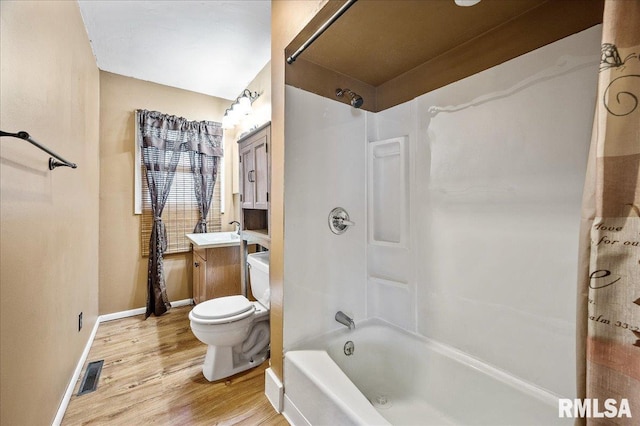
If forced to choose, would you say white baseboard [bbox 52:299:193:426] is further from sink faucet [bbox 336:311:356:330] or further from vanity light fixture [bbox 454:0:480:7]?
vanity light fixture [bbox 454:0:480:7]

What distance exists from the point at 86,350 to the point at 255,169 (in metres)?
1.96

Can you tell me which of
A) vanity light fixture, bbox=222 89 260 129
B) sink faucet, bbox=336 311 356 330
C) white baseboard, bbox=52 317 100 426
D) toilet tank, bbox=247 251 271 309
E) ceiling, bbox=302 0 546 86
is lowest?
white baseboard, bbox=52 317 100 426

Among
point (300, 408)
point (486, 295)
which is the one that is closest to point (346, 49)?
point (486, 295)

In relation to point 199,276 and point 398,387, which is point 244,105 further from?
point 398,387

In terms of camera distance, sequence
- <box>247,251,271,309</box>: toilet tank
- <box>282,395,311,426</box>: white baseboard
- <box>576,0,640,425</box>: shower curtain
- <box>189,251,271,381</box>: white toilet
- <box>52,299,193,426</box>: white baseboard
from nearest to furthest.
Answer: <box>576,0,640,425</box>: shower curtain → <box>282,395,311,426</box>: white baseboard → <box>52,299,193,426</box>: white baseboard → <box>189,251,271,381</box>: white toilet → <box>247,251,271,309</box>: toilet tank

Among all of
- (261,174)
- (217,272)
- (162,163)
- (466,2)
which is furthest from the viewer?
(162,163)

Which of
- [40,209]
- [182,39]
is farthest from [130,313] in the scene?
[182,39]

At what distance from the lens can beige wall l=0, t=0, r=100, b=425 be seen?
969mm

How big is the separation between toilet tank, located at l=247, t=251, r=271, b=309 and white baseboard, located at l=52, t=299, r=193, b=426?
47.7 inches

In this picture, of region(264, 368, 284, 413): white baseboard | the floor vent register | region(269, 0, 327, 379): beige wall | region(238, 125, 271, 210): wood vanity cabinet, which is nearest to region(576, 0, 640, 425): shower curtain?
region(269, 0, 327, 379): beige wall

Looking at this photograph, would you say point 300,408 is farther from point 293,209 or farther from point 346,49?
point 346,49

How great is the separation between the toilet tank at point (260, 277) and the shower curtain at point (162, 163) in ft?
4.09

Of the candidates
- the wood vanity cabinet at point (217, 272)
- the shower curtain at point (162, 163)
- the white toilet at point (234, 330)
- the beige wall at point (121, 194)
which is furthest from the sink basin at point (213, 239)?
the white toilet at point (234, 330)

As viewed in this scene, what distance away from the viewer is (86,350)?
81.4 inches
